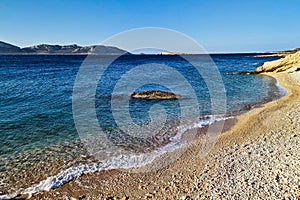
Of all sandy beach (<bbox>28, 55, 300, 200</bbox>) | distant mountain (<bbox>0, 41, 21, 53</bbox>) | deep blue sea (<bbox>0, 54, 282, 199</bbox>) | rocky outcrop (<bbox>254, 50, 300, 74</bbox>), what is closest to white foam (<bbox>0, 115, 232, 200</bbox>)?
deep blue sea (<bbox>0, 54, 282, 199</bbox>)

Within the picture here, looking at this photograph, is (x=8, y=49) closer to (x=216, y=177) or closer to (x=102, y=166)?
(x=102, y=166)

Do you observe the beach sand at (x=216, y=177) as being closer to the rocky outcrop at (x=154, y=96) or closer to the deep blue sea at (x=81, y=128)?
the deep blue sea at (x=81, y=128)

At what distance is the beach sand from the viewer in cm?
598

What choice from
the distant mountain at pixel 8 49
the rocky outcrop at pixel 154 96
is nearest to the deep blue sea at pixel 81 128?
the rocky outcrop at pixel 154 96

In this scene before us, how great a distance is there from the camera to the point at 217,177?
6.77 meters

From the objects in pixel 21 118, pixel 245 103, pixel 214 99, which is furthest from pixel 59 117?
pixel 245 103

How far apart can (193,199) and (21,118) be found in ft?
35.7

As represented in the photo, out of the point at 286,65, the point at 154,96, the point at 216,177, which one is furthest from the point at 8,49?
the point at 216,177

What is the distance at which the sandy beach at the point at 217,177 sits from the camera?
5.98m

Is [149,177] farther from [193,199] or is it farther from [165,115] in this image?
[165,115]

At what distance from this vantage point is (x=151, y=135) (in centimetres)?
1101

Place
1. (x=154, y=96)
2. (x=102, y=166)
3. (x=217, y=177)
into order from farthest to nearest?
(x=154, y=96)
(x=102, y=166)
(x=217, y=177)

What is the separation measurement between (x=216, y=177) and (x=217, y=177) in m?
0.03

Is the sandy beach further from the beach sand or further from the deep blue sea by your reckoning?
the deep blue sea
